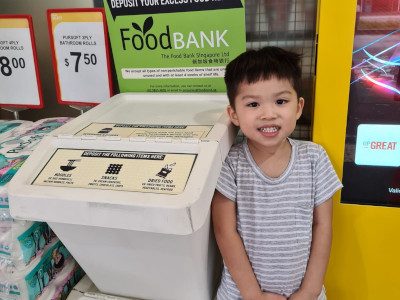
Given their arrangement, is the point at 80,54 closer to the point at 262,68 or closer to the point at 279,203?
the point at 262,68

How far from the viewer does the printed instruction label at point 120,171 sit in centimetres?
82

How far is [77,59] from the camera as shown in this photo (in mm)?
1422

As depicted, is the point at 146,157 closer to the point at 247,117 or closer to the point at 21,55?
the point at 247,117

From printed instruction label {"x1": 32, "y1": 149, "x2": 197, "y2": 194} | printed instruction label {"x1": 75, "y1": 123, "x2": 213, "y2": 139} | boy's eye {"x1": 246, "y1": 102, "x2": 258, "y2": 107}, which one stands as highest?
boy's eye {"x1": 246, "y1": 102, "x2": 258, "y2": 107}

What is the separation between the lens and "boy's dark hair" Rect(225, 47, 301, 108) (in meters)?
0.92

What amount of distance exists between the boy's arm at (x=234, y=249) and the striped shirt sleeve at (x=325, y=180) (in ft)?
0.73

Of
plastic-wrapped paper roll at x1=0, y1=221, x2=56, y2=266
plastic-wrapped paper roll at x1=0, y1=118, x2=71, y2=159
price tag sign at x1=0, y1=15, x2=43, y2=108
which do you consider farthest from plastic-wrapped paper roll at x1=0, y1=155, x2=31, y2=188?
price tag sign at x1=0, y1=15, x2=43, y2=108

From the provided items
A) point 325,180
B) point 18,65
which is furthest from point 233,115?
point 18,65

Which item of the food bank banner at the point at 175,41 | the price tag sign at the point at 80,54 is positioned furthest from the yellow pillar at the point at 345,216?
the price tag sign at the point at 80,54

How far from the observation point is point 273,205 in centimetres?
99

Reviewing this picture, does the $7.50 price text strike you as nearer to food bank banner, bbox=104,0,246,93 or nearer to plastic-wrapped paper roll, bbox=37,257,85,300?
food bank banner, bbox=104,0,246,93

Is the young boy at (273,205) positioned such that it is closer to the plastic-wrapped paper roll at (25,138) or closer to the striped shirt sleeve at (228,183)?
the striped shirt sleeve at (228,183)

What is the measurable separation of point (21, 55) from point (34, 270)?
0.85 meters

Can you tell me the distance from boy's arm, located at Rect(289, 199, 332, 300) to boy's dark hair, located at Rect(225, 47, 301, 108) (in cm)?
34
